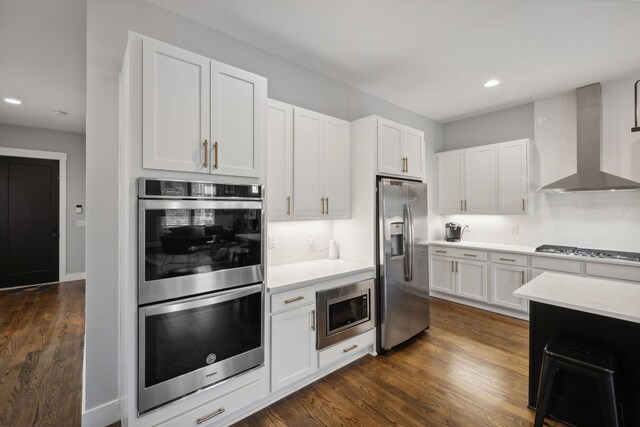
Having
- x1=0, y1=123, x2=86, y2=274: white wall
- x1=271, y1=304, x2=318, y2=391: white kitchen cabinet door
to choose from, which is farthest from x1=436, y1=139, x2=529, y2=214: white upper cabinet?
x1=0, y1=123, x2=86, y2=274: white wall

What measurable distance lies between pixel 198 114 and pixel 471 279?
13.1 ft

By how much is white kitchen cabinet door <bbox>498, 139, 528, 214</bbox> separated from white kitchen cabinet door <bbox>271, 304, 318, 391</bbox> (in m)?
3.24

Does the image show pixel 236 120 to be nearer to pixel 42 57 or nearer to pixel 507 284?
pixel 42 57

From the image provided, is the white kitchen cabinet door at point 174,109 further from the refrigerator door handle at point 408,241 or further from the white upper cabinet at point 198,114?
the refrigerator door handle at point 408,241

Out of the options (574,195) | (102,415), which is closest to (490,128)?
(574,195)

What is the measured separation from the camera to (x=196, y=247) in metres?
1.73

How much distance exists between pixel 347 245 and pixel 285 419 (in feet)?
5.39

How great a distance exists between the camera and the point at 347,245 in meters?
3.12

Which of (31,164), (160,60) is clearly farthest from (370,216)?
(31,164)

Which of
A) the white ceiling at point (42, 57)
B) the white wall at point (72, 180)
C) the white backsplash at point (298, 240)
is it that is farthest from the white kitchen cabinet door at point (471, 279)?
the white wall at point (72, 180)

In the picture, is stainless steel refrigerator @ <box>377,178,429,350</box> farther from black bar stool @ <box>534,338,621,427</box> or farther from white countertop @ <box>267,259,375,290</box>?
black bar stool @ <box>534,338,621,427</box>

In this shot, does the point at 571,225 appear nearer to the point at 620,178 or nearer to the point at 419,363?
the point at 620,178

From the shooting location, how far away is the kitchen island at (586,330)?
170 cm

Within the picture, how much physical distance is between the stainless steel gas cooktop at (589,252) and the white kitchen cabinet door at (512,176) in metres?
0.56
